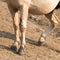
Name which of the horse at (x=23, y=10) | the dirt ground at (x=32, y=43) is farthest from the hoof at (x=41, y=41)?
the horse at (x=23, y=10)

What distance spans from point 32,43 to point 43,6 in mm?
1241

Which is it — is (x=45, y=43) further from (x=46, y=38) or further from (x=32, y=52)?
(x=32, y=52)

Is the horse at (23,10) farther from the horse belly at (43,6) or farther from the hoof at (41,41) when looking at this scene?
the hoof at (41,41)

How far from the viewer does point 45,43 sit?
330 inches

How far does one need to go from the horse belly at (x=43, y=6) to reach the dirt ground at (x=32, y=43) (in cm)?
100

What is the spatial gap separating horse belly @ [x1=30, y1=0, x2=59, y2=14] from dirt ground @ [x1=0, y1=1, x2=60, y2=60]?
3.28 feet

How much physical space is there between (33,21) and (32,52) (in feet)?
9.26

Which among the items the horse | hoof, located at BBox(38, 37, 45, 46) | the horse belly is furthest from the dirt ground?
the horse belly

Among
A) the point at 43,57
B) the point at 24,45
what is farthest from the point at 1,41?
the point at 43,57

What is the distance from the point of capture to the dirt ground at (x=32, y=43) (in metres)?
7.27

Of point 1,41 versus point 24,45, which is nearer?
point 24,45

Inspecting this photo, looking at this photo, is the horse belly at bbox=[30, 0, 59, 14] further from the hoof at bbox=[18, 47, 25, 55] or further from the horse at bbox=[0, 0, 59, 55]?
the hoof at bbox=[18, 47, 25, 55]

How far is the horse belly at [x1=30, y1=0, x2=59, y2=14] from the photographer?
7340mm

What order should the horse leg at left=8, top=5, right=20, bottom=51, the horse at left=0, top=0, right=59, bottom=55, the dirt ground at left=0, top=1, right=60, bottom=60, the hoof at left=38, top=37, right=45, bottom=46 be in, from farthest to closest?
1. the hoof at left=38, top=37, right=45, bottom=46
2. the horse leg at left=8, top=5, right=20, bottom=51
3. the dirt ground at left=0, top=1, right=60, bottom=60
4. the horse at left=0, top=0, right=59, bottom=55
